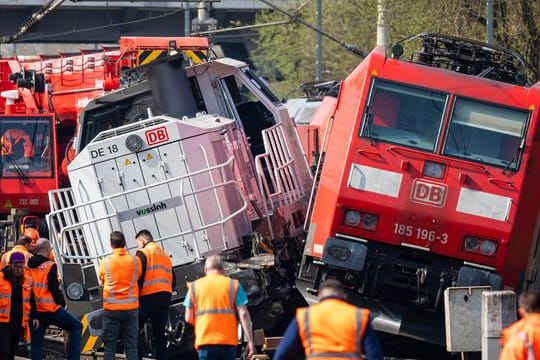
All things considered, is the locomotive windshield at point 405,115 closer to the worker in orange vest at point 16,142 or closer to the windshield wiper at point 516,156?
the windshield wiper at point 516,156

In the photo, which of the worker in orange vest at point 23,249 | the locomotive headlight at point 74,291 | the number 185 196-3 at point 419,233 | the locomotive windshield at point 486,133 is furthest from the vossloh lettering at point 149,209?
the locomotive windshield at point 486,133

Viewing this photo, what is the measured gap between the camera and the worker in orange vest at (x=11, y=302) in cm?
1469

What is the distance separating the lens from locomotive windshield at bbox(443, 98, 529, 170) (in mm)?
15227

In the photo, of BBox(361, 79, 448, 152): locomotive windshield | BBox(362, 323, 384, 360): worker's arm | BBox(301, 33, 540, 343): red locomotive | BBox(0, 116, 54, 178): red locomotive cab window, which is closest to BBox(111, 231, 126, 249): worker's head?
BBox(301, 33, 540, 343): red locomotive

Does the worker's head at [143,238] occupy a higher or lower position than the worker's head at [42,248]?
higher

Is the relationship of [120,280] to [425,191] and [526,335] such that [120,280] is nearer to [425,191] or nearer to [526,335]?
[425,191]

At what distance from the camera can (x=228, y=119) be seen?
17.7m

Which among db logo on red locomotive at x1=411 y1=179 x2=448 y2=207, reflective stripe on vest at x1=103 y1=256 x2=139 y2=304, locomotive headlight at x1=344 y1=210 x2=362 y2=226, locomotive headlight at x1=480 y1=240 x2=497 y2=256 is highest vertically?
db logo on red locomotive at x1=411 y1=179 x2=448 y2=207

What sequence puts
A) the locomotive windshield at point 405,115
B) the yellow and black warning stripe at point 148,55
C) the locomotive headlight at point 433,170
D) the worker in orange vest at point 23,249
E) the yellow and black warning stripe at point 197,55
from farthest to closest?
the yellow and black warning stripe at point 148,55, the yellow and black warning stripe at point 197,55, the locomotive windshield at point 405,115, the locomotive headlight at point 433,170, the worker in orange vest at point 23,249

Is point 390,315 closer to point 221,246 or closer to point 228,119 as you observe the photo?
point 221,246

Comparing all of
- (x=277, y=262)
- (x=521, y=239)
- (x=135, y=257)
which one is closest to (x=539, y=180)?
(x=521, y=239)

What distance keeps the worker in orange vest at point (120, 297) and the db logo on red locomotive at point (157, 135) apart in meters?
1.87

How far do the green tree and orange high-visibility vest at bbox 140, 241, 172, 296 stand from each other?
13179 mm

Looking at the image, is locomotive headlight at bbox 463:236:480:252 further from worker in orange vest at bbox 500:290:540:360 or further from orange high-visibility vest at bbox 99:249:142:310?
worker in orange vest at bbox 500:290:540:360
